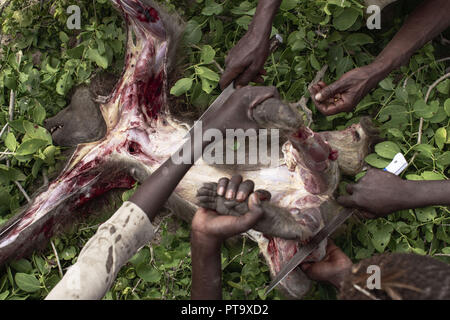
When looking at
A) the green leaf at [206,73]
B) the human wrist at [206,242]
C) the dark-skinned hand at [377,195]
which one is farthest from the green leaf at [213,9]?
the human wrist at [206,242]

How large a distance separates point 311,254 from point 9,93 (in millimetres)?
1967

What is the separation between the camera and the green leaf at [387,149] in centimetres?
243

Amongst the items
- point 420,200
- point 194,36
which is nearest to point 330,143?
point 420,200

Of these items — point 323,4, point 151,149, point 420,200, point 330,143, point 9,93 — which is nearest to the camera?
point 420,200

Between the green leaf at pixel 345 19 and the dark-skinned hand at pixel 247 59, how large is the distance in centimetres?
57

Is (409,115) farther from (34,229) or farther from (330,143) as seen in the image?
(34,229)

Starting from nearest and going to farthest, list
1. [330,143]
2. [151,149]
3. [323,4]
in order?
[330,143] → [151,149] → [323,4]

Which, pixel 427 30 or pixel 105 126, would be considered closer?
pixel 427 30

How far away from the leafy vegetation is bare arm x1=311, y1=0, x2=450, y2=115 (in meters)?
0.27

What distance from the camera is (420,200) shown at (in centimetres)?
217

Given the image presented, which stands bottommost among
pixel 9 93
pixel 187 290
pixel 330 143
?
pixel 187 290

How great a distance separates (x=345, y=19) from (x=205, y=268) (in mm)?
1490

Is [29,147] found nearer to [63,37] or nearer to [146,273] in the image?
[63,37]

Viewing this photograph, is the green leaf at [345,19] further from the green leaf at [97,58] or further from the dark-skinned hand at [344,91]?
the green leaf at [97,58]
